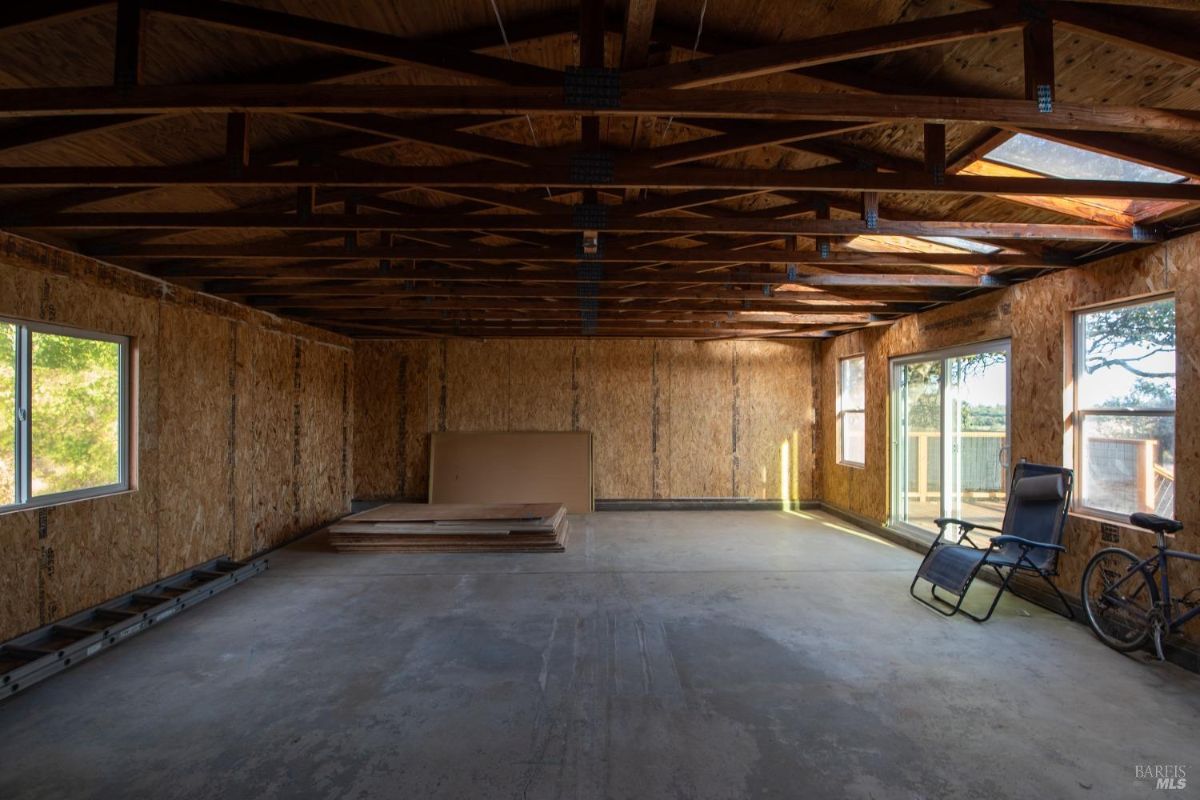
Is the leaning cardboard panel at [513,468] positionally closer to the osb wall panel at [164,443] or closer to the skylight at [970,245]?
the osb wall panel at [164,443]

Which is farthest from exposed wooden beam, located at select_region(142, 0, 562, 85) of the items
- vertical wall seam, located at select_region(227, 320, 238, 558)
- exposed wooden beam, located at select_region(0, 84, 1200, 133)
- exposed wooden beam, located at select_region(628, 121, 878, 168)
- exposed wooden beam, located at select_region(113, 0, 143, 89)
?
vertical wall seam, located at select_region(227, 320, 238, 558)

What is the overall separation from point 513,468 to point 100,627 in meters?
4.97

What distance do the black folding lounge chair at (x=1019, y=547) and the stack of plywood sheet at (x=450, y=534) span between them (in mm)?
3486

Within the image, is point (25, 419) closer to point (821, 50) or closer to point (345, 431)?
point (345, 431)

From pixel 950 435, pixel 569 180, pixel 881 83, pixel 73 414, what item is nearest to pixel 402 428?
pixel 73 414

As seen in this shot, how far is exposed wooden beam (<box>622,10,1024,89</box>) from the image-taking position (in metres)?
1.91

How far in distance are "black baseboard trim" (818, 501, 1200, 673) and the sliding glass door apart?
0.26 metres

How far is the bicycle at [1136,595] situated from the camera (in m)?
3.17

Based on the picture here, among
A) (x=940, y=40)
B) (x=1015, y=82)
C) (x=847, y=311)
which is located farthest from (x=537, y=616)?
(x=847, y=311)

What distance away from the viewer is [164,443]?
4457mm

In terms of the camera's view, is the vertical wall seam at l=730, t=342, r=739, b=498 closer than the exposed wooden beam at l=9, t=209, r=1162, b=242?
No

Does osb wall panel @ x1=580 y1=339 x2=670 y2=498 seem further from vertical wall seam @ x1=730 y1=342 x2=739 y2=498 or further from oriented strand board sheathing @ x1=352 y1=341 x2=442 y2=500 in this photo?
oriented strand board sheathing @ x1=352 y1=341 x2=442 y2=500

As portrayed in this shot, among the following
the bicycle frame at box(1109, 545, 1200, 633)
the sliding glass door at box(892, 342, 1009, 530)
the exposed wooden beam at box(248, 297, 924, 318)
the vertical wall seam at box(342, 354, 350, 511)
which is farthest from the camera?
the vertical wall seam at box(342, 354, 350, 511)

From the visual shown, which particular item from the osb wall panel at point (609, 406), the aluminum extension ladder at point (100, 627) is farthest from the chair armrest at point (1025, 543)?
the aluminum extension ladder at point (100, 627)
